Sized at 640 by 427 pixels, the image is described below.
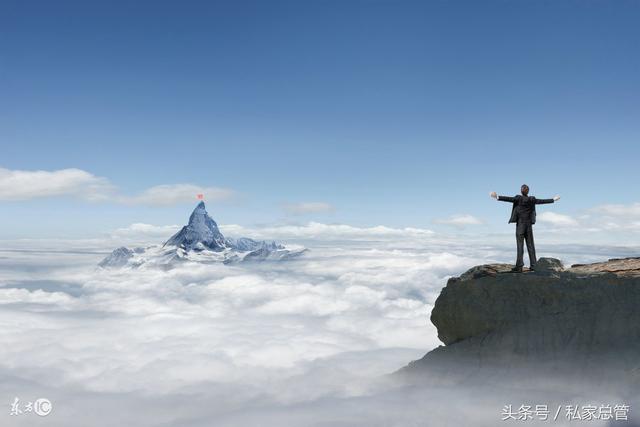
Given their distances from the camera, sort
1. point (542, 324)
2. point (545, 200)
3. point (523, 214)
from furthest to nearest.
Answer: point (542, 324)
point (523, 214)
point (545, 200)

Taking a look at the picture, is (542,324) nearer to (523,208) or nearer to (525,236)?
(525,236)

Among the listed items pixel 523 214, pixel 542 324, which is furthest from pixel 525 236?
pixel 542 324

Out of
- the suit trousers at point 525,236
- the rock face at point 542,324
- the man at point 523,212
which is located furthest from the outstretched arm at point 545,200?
the rock face at point 542,324

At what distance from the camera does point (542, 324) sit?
25.4 meters

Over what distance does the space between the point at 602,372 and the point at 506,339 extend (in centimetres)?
508

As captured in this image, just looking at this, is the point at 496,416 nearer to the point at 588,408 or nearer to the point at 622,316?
the point at 588,408

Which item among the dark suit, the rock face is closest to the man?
the dark suit

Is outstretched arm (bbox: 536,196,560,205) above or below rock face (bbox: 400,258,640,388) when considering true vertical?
above

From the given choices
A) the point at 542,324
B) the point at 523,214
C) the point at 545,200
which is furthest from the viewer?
the point at 542,324

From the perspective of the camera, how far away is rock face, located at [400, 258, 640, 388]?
23.0 metres

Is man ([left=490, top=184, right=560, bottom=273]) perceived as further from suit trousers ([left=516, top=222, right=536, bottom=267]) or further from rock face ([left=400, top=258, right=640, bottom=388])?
rock face ([left=400, top=258, right=640, bottom=388])

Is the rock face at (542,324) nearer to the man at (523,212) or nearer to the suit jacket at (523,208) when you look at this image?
the man at (523,212)

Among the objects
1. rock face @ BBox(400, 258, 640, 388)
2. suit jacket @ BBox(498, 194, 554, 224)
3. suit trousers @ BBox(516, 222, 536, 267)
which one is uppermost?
suit jacket @ BBox(498, 194, 554, 224)

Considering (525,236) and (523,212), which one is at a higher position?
(523,212)
